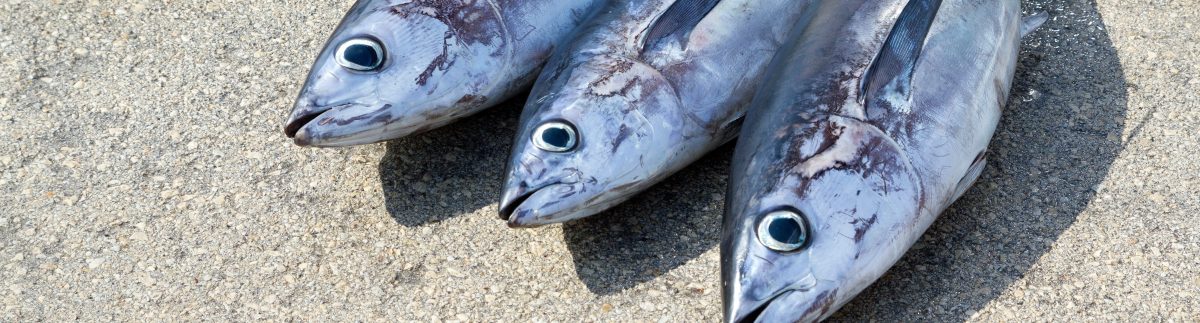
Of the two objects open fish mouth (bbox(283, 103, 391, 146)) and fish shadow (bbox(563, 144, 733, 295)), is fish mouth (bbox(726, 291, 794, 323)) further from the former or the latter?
open fish mouth (bbox(283, 103, 391, 146))

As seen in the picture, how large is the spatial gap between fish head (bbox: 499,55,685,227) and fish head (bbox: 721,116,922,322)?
341 mm

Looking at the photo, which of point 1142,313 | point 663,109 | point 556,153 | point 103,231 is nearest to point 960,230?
point 1142,313

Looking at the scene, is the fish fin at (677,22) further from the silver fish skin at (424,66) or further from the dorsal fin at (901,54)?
the dorsal fin at (901,54)

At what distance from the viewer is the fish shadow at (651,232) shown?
10.8 ft

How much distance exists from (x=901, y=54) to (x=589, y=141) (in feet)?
2.92

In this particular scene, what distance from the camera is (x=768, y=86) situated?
325 centimetres

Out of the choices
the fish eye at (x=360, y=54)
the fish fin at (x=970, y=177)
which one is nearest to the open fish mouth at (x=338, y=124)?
the fish eye at (x=360, y=54)

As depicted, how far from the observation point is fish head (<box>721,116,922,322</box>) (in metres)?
2.68

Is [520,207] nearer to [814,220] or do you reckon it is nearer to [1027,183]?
[814,220]

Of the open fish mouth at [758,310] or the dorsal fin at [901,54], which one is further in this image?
the dorsal fin at [901,54]

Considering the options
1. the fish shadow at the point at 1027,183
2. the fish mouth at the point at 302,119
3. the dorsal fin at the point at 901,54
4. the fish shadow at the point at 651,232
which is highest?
the dorsal fin at the point at 901,54

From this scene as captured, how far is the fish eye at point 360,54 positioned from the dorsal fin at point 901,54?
55.6 inches

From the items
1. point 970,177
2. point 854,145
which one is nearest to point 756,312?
point 854,145

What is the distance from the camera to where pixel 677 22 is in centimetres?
338
